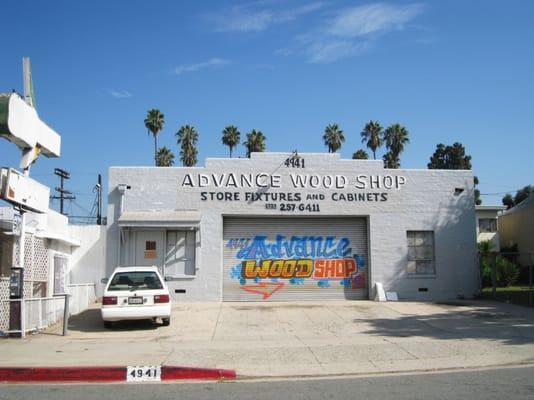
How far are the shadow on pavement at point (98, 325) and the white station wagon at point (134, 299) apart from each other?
0.74 metres

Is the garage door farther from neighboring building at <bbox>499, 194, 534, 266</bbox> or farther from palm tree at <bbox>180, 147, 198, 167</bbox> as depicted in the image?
palm tree at <bbox>180, 147, 198, 167</bbox>

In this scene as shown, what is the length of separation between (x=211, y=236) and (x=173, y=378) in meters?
11.6

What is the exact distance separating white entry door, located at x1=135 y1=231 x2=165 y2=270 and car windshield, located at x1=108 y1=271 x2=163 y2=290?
571 cm

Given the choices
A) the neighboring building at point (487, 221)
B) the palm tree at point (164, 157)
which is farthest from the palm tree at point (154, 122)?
the neighboring building at point (487, 221)

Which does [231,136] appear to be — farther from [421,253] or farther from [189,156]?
[421,253]

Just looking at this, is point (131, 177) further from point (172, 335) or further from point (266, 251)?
point (172, 335)

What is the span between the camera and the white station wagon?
14.7 metres

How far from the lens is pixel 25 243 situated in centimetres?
1470

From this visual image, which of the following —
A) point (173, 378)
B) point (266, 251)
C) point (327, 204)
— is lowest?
point (173, 378)

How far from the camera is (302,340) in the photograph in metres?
13.5

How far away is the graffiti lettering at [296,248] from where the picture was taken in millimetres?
21734

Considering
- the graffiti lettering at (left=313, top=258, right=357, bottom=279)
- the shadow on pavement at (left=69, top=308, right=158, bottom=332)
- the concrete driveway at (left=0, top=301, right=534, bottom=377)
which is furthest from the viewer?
the graffiti lettering at (left=313, top=258, right=357, bottom=279)

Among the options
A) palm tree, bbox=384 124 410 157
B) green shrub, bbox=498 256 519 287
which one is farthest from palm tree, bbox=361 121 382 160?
green shrub, bbox=498 256 519 287

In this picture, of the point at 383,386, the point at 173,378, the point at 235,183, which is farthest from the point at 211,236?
the point at 383,386
